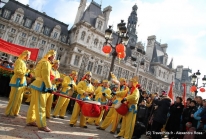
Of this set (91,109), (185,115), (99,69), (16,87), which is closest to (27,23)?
(99,69)

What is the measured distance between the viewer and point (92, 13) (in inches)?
1422

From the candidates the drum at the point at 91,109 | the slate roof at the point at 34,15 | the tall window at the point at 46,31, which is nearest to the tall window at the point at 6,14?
the slate roof at the point at 34,15

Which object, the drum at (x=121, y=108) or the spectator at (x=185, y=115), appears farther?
the spectator at (x=185, y=115)

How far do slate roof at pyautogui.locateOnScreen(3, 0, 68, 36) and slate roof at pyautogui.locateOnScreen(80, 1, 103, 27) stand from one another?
4843 mm

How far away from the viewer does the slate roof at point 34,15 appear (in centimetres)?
3079

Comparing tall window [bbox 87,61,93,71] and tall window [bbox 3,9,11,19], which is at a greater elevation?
tall window [bbox 3,9,11,19]

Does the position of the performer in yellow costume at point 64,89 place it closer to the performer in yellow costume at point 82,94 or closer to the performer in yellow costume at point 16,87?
the performer in yellow costume at point 82,94

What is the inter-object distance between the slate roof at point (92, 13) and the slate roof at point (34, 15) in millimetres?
4843

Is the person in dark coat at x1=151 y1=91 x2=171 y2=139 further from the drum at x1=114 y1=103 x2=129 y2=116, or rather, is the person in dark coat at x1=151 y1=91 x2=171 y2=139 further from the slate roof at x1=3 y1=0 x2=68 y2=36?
the slate roof at x1=3 y1=0 x2=68 y2=36

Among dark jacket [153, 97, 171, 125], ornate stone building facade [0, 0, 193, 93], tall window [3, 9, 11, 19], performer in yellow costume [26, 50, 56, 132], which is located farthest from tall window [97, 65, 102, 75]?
performer in yellow costume [26, 50, 56, 132]

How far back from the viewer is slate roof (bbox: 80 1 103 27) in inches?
1361

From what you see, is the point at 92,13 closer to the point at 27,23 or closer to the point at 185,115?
the point at 27,23

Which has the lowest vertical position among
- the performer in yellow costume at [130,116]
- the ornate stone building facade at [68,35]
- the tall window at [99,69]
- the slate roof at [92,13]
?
the performer in yellow costume at [130,116]

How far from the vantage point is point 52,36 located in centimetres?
3331
